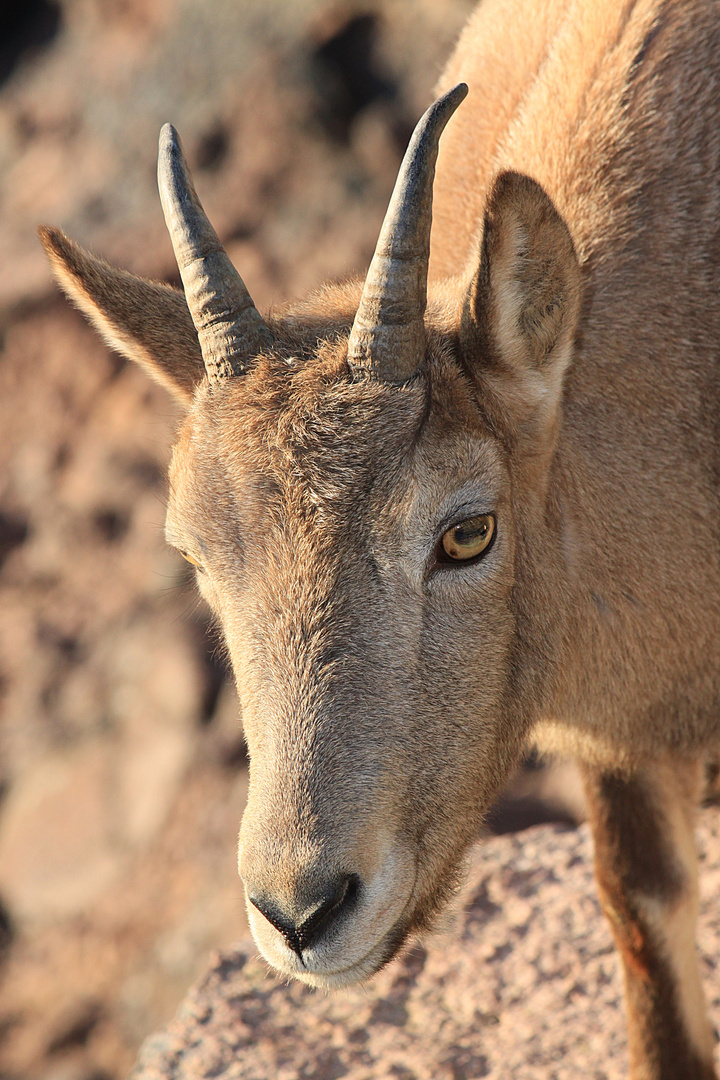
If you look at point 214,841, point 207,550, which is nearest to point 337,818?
point 207,550

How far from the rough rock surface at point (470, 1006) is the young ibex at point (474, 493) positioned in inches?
15.8

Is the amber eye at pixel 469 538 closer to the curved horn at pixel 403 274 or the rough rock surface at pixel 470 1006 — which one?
the curved horn at pixel 403 274

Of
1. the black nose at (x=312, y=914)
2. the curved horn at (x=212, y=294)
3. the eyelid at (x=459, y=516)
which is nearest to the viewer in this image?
the black nose at (x=312, y=914)

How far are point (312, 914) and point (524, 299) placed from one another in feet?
6.26

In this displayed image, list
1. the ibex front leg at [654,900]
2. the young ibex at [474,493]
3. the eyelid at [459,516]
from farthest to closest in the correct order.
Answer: the ibex front leg at [654,900], the eyelid at [459,516], the young ibex at [474,493]

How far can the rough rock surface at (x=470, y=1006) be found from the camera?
199 inches

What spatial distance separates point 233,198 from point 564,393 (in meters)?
9.30

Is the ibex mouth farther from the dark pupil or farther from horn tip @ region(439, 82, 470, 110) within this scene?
horn tip @ region(439, 82, 470, 110)

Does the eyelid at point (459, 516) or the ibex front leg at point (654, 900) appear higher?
the eyelid at point (459, 516)

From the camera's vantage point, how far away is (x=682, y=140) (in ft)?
14.1

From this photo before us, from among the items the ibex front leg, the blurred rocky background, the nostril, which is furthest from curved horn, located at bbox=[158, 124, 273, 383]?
the blurred rocky background

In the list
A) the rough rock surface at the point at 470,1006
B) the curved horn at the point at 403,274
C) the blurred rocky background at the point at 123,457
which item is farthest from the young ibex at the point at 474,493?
the blurred rocky background at the point at 123,457

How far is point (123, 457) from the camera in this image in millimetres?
A: 13125

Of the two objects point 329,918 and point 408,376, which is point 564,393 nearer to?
point 408,376
